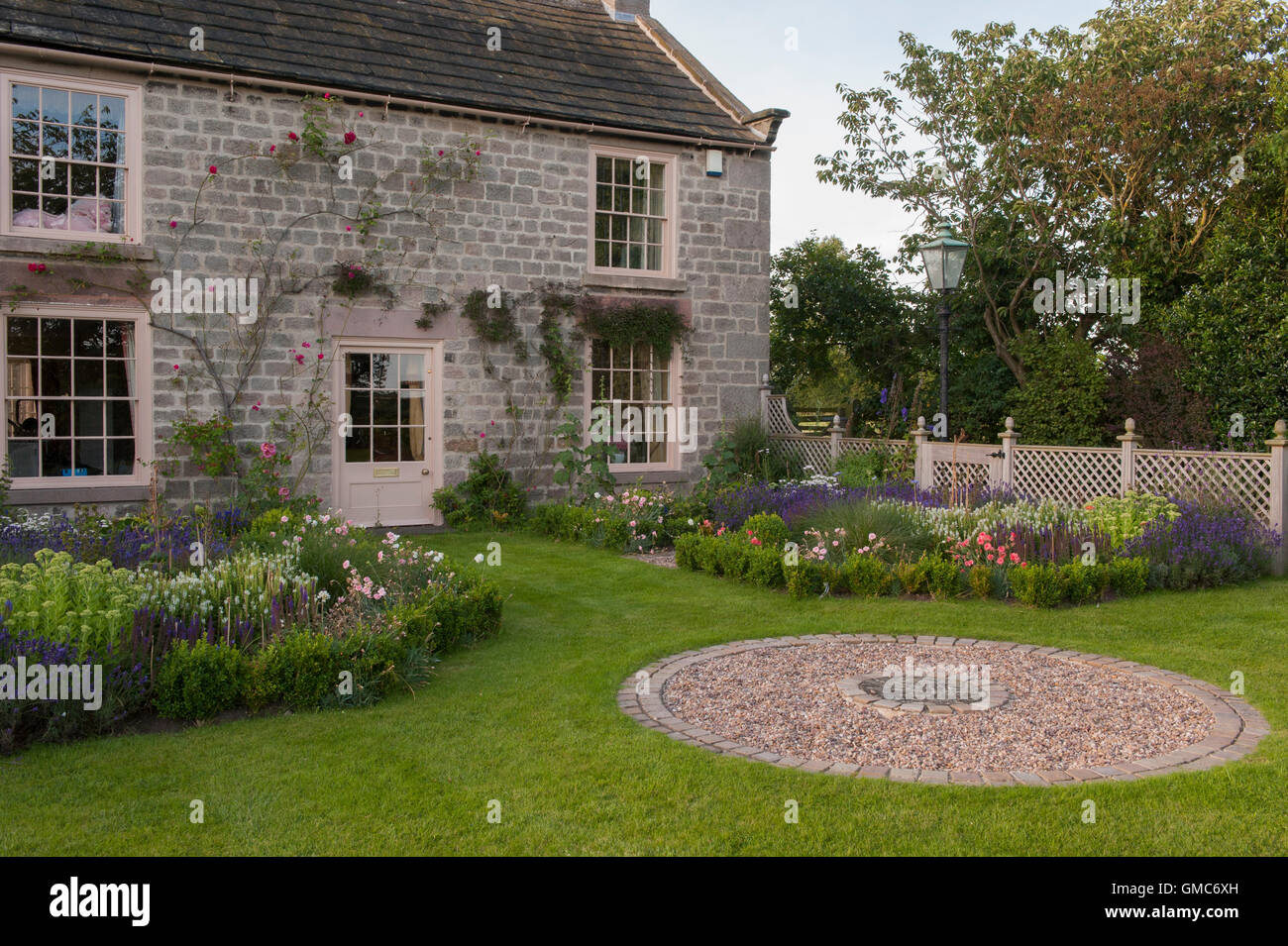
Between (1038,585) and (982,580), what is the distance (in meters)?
0.48

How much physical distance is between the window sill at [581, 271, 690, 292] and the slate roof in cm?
207

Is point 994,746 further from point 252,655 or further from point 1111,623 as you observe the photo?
point 252,655

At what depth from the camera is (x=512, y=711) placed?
19.3 feet

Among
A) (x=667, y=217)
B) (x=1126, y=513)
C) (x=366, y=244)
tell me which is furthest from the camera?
(x=667, y=217)

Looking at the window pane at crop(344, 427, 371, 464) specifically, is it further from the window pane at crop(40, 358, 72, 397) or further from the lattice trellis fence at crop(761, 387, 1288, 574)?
the lattice trellis fence at crop(761, 387, 1288, 574)

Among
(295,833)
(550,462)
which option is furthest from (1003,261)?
(295,833)

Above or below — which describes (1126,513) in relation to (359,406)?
below

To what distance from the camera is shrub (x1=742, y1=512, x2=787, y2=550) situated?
33.7 ft

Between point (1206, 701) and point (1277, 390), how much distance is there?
35.2ft

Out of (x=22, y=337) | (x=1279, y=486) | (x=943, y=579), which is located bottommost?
(x=943, y=579)

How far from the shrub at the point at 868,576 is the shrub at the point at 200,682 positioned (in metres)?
5.43

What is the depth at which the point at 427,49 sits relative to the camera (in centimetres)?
1428

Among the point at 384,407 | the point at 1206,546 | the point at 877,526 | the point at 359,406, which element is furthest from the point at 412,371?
the point at 1206,546

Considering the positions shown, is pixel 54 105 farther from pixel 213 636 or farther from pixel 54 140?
pixel 213 636
